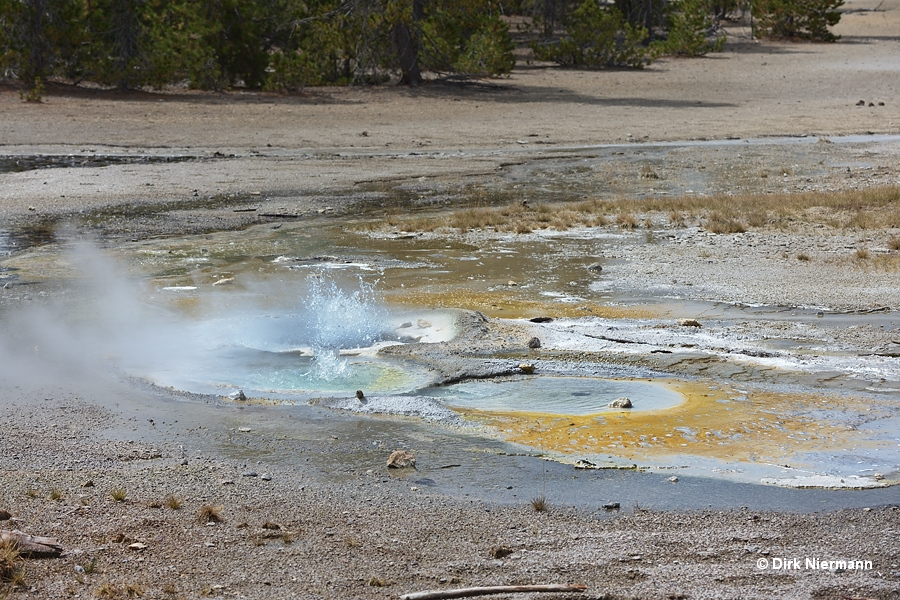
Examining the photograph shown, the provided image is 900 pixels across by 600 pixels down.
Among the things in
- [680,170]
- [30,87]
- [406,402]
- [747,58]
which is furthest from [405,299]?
[747,58]

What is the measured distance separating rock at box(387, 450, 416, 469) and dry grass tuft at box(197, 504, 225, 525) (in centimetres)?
116

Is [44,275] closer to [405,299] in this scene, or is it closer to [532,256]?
[405,299]

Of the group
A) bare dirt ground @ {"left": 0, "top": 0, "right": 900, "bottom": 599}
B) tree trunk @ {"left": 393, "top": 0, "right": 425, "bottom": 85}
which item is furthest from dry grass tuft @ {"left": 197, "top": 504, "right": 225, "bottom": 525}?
tree trunk @ {"left": 393, "top": 0, "right": 425, "bottom": 85}

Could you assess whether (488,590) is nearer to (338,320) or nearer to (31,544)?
(31,544)

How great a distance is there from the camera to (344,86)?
30797 millimetres

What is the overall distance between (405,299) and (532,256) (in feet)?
8.04

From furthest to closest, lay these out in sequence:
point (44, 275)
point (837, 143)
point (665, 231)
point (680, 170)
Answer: point (837, 143)
point (680, 170)
point (665, 231)
point (44, 275)

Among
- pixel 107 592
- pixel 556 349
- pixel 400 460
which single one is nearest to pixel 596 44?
pixel 556 349

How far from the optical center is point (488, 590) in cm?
419

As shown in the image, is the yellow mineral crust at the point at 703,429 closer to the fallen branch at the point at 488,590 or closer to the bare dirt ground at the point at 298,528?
the bare dirt ground at the point at 298,528

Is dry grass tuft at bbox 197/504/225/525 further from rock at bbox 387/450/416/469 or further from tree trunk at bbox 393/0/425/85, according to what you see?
tree trunk at bbox 393/0/425/85

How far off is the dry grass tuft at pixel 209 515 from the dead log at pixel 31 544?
2.20 ft

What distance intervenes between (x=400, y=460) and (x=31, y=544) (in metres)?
2.07

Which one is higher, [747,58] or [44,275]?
[747,58]
